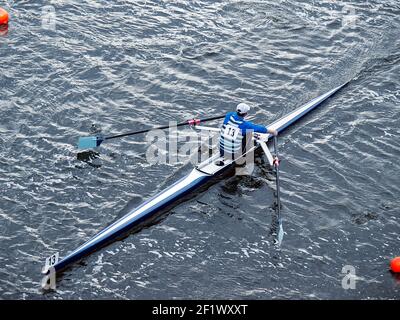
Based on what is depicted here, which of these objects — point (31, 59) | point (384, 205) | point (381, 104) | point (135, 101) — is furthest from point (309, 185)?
point (31, 59)

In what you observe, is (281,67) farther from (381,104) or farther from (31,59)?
(31,59)

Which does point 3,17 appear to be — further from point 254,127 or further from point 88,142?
point 254,127

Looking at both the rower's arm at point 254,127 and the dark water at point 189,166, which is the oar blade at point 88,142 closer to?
the dark water at point 189,166

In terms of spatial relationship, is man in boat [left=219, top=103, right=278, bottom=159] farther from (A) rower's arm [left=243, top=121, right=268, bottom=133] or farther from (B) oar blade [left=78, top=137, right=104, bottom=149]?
(B) oar blade [left=78, top=137, right=104, bottom=149]

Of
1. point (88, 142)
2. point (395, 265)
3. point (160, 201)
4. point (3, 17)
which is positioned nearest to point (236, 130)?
point (160, 201)

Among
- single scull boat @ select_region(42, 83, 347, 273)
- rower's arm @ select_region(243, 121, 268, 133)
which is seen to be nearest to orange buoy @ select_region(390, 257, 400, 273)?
single scull boat @ select_region(42, 83, 347, 273)

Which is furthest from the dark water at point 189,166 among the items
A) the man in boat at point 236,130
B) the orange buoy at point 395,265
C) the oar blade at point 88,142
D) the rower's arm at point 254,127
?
the rower's arm at point 254,127
